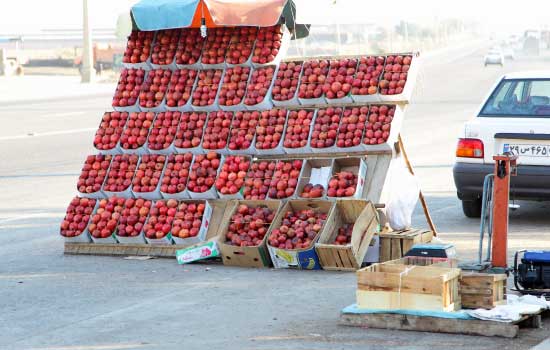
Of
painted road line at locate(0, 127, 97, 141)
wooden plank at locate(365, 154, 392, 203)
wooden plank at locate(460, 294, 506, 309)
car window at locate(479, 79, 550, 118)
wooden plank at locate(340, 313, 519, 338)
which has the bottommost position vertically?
wooden plank at locate(340, 313, 519, 338)

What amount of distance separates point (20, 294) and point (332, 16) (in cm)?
586

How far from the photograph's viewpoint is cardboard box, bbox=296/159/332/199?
429 inches

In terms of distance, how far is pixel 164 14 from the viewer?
11773mm

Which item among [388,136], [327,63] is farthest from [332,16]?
[388,136]

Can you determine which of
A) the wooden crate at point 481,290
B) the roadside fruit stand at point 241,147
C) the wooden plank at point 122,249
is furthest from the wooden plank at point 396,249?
the wooden crate at point 481,290

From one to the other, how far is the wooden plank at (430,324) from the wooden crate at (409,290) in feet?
0.30

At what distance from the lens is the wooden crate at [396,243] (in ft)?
33.4

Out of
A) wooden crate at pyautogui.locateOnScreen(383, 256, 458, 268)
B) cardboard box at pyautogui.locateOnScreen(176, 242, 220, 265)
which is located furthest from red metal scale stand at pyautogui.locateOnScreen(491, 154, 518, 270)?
cardboard box at pyautogui.locateOnScreen(176, 242, 220, 265)

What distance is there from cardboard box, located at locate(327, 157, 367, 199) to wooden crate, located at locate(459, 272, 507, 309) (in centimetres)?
281

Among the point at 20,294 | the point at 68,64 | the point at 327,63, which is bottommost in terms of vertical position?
the point at 20,294

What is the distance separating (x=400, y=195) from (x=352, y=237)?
121cm

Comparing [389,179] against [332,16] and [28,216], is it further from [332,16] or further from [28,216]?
[28,216]

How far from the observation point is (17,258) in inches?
431

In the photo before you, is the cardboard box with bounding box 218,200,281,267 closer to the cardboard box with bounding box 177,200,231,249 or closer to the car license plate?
the cardboard box with bounding box 177,200,231,249
